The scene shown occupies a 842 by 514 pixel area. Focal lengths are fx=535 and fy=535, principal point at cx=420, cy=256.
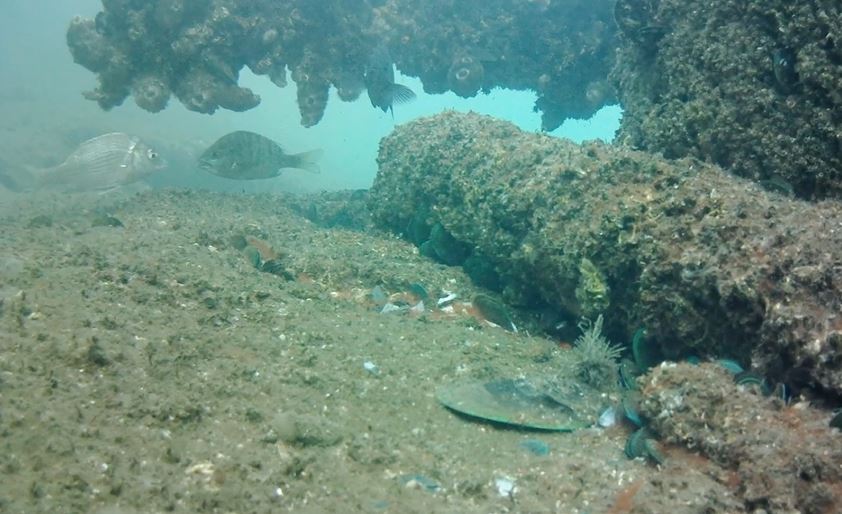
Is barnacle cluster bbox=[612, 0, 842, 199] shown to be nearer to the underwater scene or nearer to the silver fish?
the underwater scene

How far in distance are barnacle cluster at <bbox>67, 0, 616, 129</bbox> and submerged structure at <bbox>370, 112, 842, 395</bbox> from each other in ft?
22.1

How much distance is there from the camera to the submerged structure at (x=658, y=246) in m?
3.66

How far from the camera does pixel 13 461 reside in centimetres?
256

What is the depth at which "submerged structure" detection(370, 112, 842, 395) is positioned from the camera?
12.0 ft

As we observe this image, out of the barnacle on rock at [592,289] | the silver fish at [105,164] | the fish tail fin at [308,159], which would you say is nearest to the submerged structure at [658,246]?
the barnacle on rock at [592,289]

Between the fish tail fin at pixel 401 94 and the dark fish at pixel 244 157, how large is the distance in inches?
132

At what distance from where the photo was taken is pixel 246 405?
3.55m

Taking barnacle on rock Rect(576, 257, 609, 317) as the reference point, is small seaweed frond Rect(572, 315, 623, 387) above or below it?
below

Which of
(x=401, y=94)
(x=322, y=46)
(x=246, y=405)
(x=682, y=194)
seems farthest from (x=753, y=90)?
(x=322, y=46)

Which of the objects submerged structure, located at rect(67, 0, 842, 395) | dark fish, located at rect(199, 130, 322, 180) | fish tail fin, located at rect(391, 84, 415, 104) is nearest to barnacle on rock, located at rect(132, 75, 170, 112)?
dark fish, located at rect(199, 130, 322, 180)

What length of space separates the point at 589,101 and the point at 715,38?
819 centimetres

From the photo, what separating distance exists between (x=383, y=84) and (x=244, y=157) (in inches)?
180

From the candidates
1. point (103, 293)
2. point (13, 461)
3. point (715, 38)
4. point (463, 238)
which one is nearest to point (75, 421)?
point (13, 461)

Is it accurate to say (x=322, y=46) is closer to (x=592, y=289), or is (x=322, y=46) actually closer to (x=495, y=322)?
(x=495, y=322)
